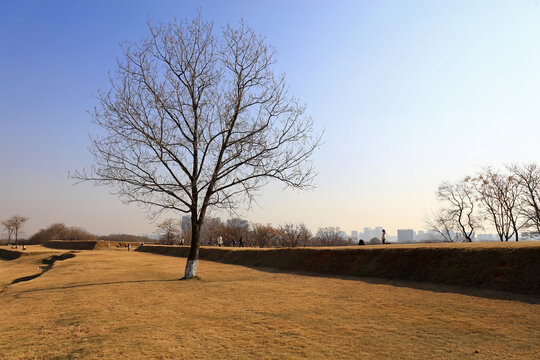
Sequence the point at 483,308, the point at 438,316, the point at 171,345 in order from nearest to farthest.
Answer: the point at 171,345 < the point at 438,316 < the point at 483,308

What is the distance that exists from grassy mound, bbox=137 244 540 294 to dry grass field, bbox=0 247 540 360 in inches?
51.6

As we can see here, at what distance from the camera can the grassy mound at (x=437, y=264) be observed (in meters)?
11.1

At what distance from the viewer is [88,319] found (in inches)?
295

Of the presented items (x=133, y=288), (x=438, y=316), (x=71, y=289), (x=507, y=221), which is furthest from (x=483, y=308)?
(x=507, y=221)

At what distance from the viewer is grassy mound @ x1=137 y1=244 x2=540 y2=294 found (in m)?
11.1

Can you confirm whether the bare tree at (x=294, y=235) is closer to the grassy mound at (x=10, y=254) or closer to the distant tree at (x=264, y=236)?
the distant tree at (x=264, y=236)

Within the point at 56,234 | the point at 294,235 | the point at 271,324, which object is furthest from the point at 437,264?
the point at 56,234

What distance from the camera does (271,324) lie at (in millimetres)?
6863

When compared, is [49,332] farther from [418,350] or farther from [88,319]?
[418,350]

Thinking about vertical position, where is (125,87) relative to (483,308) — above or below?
above

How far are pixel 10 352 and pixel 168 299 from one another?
16.3 ft

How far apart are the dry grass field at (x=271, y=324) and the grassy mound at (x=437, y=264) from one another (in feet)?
4.30

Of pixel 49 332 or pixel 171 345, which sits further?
pixel 49 332

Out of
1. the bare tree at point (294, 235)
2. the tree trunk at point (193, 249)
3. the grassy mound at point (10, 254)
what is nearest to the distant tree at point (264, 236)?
the bare tree at point (294, 235)
